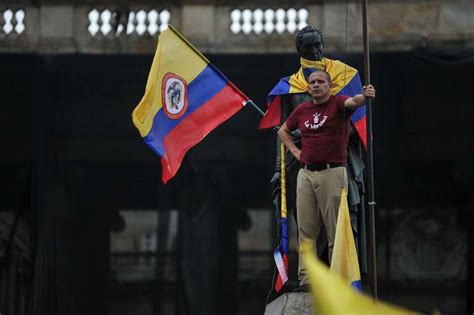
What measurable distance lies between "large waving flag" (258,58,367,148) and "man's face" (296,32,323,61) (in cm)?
3

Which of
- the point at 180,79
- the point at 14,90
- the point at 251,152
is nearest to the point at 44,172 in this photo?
the point at 14,90

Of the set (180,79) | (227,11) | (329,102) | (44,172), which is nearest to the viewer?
(329,102)

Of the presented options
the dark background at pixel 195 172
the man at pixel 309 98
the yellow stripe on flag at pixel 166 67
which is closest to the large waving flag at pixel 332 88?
the man at pixel 309 98

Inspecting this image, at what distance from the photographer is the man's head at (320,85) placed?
9.05 m

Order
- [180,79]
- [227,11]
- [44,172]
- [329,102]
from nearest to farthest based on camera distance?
[329,102]
[180,79]
[44,172]
[227,11]

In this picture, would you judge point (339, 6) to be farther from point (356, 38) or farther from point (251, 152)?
point (251, 152)

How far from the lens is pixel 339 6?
19.8 meters

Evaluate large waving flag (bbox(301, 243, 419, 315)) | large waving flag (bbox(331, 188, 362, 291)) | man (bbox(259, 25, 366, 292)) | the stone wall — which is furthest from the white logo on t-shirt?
the stone wall

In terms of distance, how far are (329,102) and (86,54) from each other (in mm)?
10386

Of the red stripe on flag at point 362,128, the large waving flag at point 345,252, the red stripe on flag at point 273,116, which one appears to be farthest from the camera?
the red stripe on flag at point 273,116

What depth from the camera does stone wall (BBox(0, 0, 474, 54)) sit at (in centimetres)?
1944

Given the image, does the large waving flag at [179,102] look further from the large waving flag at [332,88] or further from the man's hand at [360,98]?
the man's hand at [360,98]

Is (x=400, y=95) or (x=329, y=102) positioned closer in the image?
(x=329, y=102)

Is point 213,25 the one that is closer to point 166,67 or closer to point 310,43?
point 166,67
